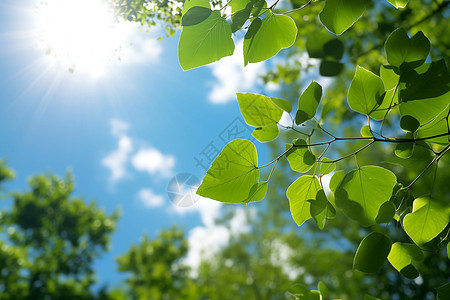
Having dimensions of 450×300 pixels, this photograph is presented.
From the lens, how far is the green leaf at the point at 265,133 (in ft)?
1.12

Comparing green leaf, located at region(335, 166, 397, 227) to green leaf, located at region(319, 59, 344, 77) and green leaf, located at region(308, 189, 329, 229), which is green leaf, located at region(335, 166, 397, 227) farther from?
green leaf, located at region(319, 59, 344, 77)

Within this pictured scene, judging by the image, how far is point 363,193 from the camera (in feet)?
1.11

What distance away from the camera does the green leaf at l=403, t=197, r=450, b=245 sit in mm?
346

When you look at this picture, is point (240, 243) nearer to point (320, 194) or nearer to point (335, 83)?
point (335, 83)

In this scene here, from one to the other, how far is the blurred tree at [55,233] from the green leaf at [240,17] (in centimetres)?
1034

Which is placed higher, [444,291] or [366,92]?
[366,92]

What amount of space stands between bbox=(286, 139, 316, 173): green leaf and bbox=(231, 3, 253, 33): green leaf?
135 millimetres

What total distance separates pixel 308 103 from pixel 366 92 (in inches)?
2.5

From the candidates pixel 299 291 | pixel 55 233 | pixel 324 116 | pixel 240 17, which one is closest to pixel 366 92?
pixel 324 116

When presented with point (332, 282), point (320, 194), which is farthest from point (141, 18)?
point (332, 282)

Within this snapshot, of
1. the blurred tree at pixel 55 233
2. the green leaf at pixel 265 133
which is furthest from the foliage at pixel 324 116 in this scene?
the blurred tree at pixel 55 233

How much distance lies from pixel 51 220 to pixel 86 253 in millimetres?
1620

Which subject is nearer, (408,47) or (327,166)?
(408,47)

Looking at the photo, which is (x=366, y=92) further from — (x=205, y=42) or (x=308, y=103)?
(x=205, y=42)
